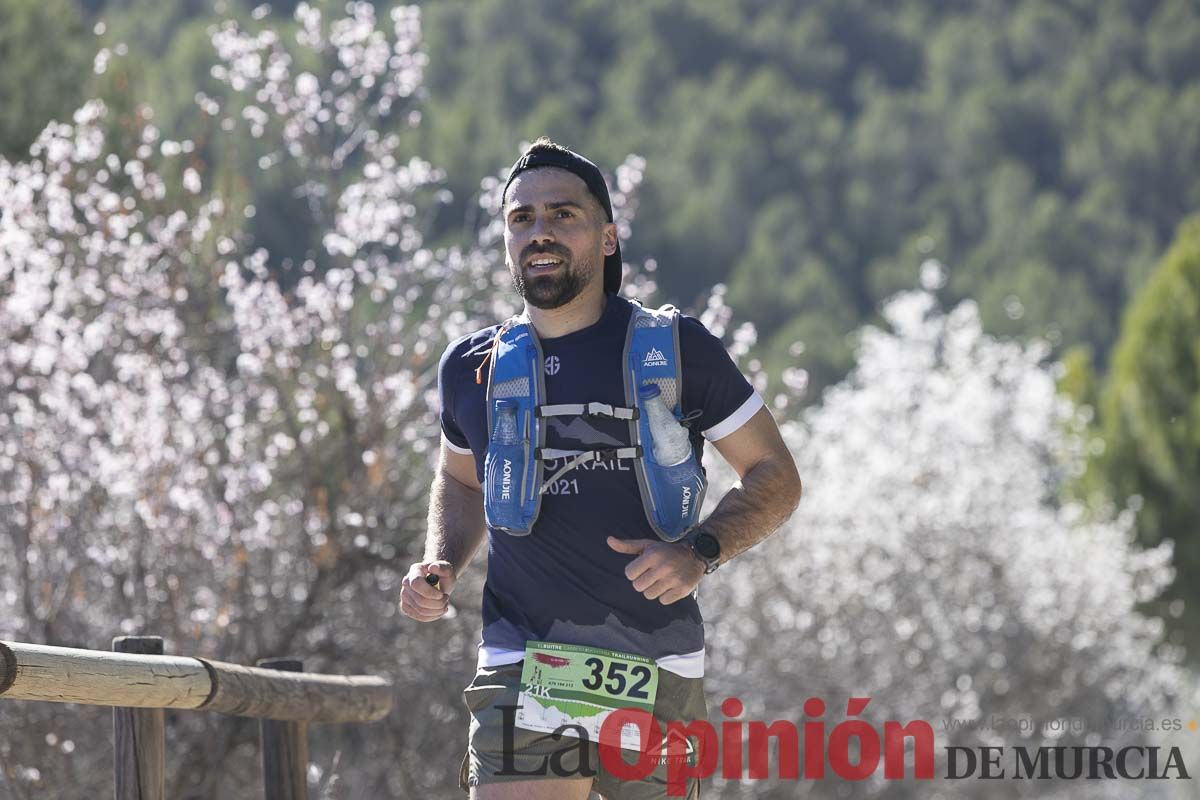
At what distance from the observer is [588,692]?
375 cm

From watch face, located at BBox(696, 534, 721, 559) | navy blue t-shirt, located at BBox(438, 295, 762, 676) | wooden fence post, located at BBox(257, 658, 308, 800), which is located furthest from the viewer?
wooden fence post, located at BBox(257, 658, 308, 800)

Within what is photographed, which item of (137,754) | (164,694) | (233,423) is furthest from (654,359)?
(233,423)

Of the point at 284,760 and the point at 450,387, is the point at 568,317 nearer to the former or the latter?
the point at 450,387

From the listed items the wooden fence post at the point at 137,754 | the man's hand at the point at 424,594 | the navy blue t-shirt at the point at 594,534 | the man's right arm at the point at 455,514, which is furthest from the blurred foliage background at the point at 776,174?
the navy blue t-shirt at the point at 594,534

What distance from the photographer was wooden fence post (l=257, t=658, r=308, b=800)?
4.94 m

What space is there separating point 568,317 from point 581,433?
0.27 meters

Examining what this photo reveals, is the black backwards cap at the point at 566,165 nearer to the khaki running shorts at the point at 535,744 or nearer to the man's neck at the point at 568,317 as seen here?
the man's neck at the point at 568,317

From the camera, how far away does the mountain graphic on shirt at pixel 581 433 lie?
3.79 metres

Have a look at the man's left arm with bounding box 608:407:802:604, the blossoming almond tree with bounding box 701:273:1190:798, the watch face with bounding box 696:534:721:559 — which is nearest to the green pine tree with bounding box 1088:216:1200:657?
the blossoming almond tree with bounding box 701:273:1190:798

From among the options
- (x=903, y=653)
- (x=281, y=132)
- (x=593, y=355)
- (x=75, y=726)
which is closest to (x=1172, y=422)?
(x=903, y=653)

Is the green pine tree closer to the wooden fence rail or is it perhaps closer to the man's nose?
the wooden fence rail

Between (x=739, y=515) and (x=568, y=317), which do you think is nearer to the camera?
(x=739, y=515)

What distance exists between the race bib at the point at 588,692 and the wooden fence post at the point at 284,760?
1.40 meters

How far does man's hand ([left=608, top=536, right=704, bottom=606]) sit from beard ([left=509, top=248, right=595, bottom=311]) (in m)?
0.53
